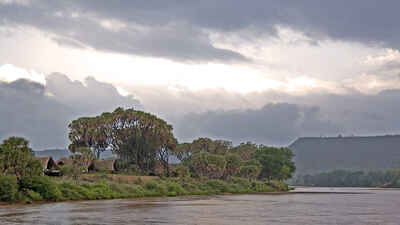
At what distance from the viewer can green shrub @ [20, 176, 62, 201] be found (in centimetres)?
5906

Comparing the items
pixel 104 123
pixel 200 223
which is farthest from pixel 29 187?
pixel 104 123

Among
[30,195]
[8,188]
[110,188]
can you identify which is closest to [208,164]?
[110,188]

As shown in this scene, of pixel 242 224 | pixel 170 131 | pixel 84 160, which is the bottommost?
pixel 242 224

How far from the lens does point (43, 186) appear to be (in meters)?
60.7

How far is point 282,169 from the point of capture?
133125 mm

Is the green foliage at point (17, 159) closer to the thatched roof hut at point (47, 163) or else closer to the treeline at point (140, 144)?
the thatched roof hut at point (47, 163)

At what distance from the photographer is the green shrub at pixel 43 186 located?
194 ft

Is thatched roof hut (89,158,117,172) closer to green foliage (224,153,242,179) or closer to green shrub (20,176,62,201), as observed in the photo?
green foliage (224,153,242,179)

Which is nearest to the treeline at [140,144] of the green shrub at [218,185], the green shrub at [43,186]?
the green shrub at [218,185]

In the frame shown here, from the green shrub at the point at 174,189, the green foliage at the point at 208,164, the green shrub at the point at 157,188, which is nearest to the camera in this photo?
the green shrub at the point at 157,188

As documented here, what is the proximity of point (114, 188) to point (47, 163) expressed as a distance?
1156 centimetres

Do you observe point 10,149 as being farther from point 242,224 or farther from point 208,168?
point 208,168

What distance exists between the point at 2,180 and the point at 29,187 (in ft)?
14.8

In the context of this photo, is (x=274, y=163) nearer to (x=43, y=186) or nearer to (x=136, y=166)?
(x=136, y=166)
